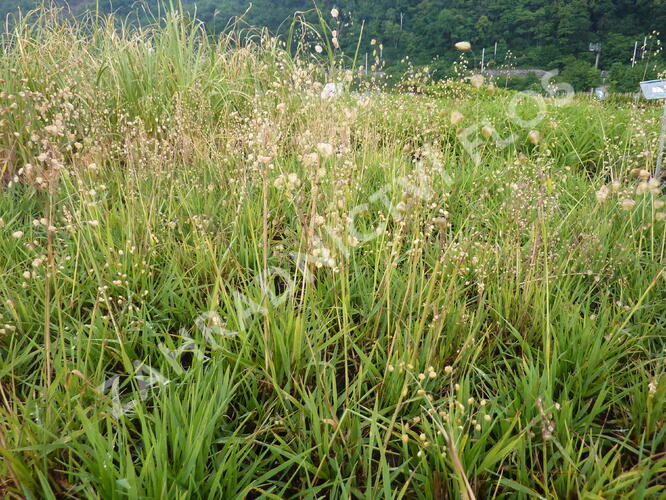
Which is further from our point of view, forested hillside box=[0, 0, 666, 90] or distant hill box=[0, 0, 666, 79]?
distant hill box=[0, 0, 666, 79]

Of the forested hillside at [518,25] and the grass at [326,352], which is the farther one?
the forested hillside at [518,25]

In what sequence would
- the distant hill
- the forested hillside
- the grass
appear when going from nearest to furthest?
the grass, the forested hillside, the distant hill

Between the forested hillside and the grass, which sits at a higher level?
the forested hillside

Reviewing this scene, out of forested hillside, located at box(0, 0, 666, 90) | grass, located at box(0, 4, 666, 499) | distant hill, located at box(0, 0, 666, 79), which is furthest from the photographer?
distant hill, located at box(0, 0, 666, 79)

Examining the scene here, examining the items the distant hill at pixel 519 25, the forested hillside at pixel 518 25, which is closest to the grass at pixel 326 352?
the forested hillside at pixel 518 25

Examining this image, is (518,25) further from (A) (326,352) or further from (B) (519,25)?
(A) (326,352)

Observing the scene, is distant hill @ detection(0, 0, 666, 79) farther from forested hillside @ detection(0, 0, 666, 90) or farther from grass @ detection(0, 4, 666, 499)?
grass @ detection(0, 4, 666, 499)

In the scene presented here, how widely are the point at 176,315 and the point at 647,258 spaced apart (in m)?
1.96

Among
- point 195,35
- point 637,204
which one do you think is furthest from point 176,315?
point 195,35

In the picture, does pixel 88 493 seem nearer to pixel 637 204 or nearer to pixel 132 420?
pixel 132 420

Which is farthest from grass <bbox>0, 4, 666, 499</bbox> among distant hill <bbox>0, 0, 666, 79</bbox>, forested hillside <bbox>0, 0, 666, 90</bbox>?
distant hill <bbox>0, 0, 666, 79</bbox>

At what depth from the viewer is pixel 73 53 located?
11.9 ft

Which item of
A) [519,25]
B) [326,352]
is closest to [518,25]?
[519,25]

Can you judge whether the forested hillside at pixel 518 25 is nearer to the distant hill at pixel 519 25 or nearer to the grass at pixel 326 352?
the distant hill at pixel 519 25
